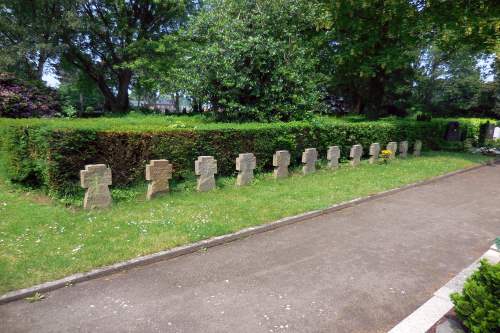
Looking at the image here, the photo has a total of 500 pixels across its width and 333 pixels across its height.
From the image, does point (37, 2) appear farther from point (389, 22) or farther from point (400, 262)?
point (400, 262)

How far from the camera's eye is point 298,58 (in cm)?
1364

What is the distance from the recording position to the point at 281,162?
9.63 metres

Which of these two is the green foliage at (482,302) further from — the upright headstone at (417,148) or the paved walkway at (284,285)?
the upright headstone at (417,148)

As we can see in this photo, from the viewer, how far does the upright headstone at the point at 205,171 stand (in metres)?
7.75

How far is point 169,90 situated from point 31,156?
35.1ft

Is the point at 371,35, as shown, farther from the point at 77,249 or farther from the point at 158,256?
the point at 77,249

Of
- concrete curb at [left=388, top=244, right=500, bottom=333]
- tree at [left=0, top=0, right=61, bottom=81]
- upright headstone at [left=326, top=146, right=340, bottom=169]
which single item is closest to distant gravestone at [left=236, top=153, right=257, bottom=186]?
upright headstone at [left=326, top=146, right=340, bottom=169]

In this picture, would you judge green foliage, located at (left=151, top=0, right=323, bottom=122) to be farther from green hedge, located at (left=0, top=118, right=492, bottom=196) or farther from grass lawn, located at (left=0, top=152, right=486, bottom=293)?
grass lawn, located at (left=0, top=152, right=486, bottom=293)

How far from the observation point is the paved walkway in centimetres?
331

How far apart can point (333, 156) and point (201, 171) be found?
5268mm

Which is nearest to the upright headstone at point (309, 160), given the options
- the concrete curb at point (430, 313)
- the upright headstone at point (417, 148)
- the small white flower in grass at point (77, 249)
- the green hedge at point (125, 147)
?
the green hedge at point (125, 147)

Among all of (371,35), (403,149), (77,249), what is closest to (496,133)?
(371,35)

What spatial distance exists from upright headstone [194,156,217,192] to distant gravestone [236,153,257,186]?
0.74m

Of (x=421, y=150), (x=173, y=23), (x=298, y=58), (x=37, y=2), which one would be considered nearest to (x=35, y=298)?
(x=298, y=58)
